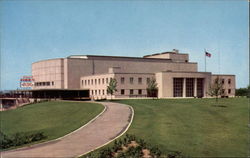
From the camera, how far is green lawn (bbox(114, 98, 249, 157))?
20.2 meters

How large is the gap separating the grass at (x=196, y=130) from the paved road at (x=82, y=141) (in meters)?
1.75

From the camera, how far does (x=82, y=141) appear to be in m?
23.2

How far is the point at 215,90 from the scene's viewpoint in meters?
43.5

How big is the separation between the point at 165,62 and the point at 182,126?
66.5 meters

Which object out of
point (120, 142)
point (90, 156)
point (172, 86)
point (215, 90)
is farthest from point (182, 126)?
point (172, 86)

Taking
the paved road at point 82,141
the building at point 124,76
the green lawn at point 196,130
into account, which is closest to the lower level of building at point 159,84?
the building at point 124,76

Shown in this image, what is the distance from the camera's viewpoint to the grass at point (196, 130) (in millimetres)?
20188

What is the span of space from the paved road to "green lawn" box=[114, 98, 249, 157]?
170 centimetres

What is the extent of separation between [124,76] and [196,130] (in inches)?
1774

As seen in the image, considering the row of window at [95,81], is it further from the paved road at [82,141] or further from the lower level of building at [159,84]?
the paved road at [82,141]

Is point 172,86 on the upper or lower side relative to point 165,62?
lower

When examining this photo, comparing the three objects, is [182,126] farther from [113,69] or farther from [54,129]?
[113,69]

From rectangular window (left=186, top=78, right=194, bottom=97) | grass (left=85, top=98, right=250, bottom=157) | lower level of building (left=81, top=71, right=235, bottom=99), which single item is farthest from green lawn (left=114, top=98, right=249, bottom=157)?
rectangular window (left=186, top=78, right=194, bottom=97)

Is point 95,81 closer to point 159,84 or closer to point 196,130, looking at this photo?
point 159,84
